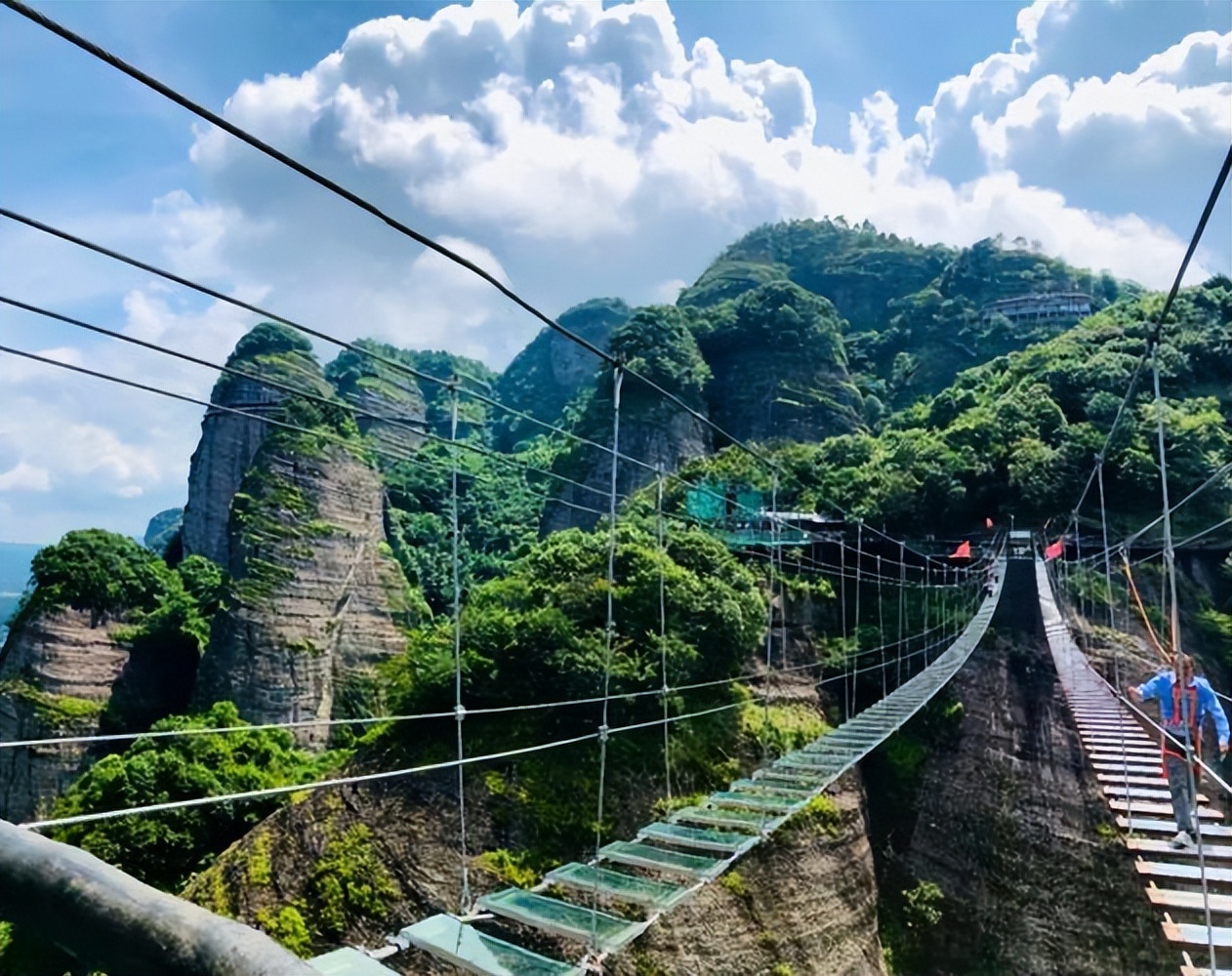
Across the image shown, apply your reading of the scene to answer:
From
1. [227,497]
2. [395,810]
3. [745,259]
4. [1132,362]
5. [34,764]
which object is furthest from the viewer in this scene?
[745,259]

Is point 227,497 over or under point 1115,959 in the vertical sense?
over

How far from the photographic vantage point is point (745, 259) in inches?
1469

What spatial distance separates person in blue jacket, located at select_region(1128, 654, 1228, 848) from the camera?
3330 mm

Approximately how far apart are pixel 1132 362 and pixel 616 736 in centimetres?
1339

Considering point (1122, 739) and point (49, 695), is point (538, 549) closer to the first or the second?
point (1122, 739)

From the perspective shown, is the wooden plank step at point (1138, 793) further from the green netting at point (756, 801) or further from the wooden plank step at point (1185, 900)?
the green netting at point (756, 801)

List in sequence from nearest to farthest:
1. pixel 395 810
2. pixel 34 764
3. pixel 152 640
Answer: pixel 395 810 → pixel 34 764 → pixel 152 640

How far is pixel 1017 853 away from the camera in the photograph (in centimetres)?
916

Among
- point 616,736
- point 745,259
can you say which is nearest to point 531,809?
point 616,736

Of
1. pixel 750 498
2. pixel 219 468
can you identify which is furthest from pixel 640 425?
pixel 219 468

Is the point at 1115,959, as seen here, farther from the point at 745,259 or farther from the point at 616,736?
the point at 745,259

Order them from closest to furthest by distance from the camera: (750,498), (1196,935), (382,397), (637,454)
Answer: (1196,935), (750,498), (637,454), (382,397)

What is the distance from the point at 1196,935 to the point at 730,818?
65.6 inches

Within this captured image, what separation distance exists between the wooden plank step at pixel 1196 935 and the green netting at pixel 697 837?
1.43m
